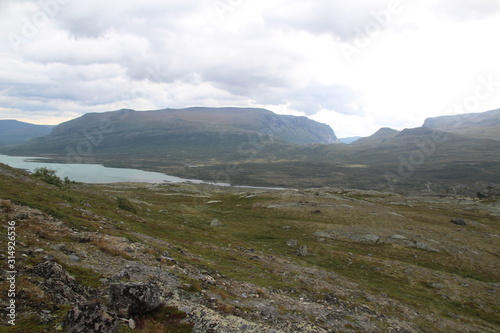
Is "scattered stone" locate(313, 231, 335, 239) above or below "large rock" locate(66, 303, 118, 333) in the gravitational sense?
below

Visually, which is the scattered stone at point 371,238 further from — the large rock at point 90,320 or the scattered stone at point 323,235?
the large rock at point 90,320

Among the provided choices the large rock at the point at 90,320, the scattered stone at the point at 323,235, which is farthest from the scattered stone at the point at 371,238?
the large rock at the point at 90,320

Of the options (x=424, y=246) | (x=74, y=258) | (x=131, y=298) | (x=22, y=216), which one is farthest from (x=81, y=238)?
(x=424, y=246)

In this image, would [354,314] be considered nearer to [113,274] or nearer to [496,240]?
[113,274]

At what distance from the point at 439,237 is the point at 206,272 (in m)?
56.0

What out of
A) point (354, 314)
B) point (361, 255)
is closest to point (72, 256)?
point (354, 314)

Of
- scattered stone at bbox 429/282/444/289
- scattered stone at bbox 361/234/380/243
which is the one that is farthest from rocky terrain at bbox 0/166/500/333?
scattered stone at bbox 361/234/380/243

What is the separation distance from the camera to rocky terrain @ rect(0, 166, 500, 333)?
1208cm

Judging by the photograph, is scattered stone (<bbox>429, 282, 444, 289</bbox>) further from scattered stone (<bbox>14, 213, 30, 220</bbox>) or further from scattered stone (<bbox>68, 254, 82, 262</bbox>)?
scattered stone (<bbox>14, 213, 30, 220</bbox>)

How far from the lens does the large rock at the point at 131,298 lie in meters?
11.9

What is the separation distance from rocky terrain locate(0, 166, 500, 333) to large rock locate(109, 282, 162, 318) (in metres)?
0.05

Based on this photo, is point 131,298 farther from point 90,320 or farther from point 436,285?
point 436,285

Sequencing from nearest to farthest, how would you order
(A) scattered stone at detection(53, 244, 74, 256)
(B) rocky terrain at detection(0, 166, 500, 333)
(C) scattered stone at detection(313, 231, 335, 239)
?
(B) rocky terrain at detection(0, 166, 500, 333) < (A) scattered stone at detection(53, 244, 74, 256) < (C) scattered stone at detection(313, 231, 335, 239)

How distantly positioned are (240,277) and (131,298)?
13374mm
